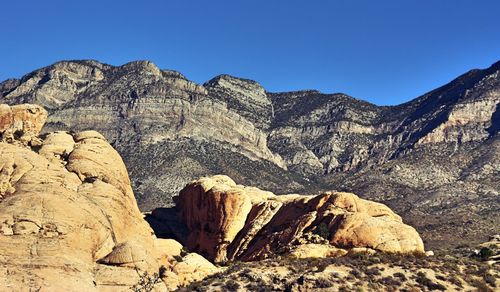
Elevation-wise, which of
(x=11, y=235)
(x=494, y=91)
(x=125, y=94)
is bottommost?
(x=11, y=235)

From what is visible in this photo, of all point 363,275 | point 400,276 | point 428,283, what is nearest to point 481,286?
point 428,283

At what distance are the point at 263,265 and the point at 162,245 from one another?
1706cm

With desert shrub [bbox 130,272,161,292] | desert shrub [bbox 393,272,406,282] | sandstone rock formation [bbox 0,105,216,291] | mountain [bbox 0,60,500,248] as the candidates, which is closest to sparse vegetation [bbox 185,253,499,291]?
desert shrub [bbox 393,272,406,282]

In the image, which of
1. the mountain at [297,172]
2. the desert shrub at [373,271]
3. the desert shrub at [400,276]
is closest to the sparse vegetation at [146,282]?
the desert shrub at [373,271]

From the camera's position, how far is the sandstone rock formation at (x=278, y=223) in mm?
59625

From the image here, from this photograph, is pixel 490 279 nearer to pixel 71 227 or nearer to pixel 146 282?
pixel 146 282

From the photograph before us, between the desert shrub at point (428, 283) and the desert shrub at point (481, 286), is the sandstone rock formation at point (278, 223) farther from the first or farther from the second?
the desert shrub at point (428, 283)

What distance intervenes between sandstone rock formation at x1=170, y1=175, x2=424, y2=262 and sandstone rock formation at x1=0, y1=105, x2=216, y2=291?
9.05 meters

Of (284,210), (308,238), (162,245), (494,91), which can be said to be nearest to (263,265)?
(308,238)

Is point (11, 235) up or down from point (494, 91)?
down

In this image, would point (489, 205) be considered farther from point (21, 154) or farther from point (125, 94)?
point (125, 94)

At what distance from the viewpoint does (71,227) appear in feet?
156

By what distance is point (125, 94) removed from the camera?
193m

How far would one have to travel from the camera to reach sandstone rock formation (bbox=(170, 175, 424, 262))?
196ft
